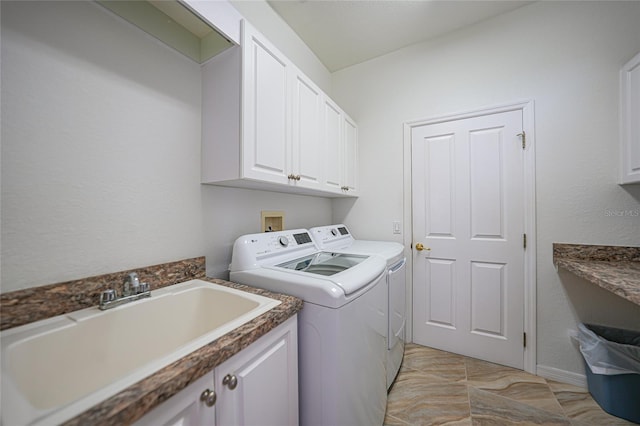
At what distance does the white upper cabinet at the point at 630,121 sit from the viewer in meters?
1.42

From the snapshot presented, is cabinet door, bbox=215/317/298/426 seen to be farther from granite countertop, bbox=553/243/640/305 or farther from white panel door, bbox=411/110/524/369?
white panel door, bbox=411/110/524/369

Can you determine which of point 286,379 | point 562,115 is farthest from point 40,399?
point 562,115

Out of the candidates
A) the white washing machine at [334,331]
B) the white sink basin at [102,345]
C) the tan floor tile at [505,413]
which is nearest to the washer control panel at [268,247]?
the white washing machine at [334,331]

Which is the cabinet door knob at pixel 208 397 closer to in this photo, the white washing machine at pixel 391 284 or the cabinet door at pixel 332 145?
the white washing machine at pixel 391 284

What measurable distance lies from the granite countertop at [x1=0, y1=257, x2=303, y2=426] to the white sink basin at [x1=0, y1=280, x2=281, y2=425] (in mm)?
28

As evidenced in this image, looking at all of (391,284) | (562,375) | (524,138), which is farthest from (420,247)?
(562,375)

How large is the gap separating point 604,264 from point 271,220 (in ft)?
7.33

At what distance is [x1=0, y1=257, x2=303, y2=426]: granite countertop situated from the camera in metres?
0.46

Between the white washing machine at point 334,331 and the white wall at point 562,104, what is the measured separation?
1.42m

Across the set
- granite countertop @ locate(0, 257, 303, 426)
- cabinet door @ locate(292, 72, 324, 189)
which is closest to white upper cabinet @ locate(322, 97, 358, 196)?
cabinet door @ locate(292, 72, 324, 189)

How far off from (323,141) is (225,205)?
2.94ft

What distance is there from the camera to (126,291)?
3.19 ft

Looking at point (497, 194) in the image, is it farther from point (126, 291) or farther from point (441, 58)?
point (126, 291)

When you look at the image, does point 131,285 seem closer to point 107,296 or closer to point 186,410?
point 107,296
